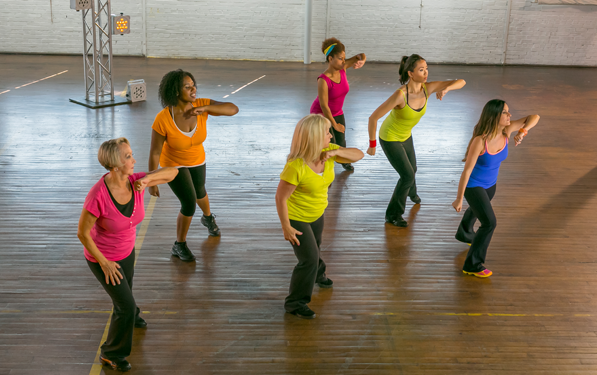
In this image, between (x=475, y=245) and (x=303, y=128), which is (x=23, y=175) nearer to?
(x=303, y=128)

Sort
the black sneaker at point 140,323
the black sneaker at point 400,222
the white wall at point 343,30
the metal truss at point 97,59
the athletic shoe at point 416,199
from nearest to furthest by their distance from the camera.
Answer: the black sneaker at point 140,323, the black sneaker at point 400,222, the athletic shoe at point 416,199, the metal truss at point 97,59, the white wall at point 343,30

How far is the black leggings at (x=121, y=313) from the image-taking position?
3389 millimetres

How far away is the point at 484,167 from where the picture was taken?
466 centimetres

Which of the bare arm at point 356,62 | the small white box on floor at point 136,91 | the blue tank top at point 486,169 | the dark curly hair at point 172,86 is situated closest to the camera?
the dark curly hair at point 172,86

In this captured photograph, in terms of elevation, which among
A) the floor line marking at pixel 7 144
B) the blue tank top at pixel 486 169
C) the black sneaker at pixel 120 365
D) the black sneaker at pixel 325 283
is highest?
the blue tank top at pixel 486 169

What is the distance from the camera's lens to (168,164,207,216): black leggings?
4.65 metres

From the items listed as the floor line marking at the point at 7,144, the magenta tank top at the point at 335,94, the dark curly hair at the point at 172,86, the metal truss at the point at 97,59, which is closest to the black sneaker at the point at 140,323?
the dark curly hair at the point at 172,86

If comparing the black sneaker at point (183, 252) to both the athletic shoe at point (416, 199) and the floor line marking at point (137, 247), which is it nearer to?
the floor line marking at point (137, 247)

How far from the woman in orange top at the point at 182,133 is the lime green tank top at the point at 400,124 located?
1.74 m

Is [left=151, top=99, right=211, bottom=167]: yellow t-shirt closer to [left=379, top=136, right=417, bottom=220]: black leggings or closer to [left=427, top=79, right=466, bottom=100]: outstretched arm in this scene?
[left=379, top=136, right=417, bottom=220]: black leggings

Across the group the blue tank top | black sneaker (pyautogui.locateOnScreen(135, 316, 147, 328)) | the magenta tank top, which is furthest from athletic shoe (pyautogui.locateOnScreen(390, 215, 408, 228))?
black sneaker (pyautogui.locateOnScreen(135, 316, 147, 328))

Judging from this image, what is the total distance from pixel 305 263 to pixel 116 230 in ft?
4.56

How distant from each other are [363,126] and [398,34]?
7764mm

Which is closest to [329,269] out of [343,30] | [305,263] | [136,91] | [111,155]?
[305,263]
